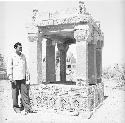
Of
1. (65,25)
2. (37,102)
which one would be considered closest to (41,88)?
(37,102)

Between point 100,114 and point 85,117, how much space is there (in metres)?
0.90

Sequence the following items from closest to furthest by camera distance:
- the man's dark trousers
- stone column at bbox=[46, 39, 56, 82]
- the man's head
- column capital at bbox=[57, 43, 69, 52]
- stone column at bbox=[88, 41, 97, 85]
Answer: the man's head → the man's dark trousers → stone column at bbox=[88, 41, 97, 85] → stone column at bbox=[46, 39, 56, 82] → column capital at bbox=[57, 43, 69, 52]

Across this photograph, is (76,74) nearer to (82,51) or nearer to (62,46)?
(82,51)

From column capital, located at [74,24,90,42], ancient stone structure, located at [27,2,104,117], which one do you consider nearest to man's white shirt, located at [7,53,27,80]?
ancient stone structure, located at [27,2,104,117]

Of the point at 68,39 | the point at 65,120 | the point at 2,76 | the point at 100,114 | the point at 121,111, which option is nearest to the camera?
the point at 65,120

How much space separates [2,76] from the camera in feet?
83.0

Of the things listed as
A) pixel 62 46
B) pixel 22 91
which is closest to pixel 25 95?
pixel 22 91

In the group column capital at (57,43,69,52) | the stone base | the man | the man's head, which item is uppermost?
column capital at (57,43,69,52)

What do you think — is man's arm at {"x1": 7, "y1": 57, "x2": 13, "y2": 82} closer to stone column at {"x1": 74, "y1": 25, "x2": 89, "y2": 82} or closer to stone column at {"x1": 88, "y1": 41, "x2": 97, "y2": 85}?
stone column at {"x1": 74, "y1": 25, "x2": 89, "y2": 82}

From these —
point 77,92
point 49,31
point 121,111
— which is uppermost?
point 49,31

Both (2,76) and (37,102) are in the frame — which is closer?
(37,102)

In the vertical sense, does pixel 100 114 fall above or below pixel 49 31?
below

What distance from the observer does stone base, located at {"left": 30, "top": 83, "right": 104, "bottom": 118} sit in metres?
8.13

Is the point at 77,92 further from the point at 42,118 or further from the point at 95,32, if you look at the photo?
the point at 95,32
